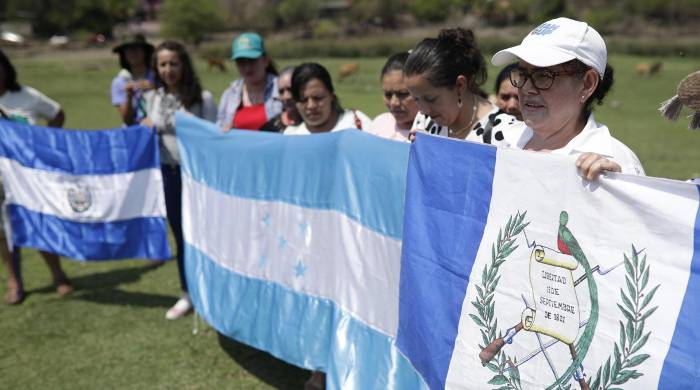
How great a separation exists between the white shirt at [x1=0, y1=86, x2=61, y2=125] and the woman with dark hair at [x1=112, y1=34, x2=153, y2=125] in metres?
0.74

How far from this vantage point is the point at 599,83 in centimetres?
222

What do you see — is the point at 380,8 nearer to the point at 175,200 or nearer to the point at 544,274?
the point at 175,200

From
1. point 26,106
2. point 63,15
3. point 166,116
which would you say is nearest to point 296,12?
point 63,15

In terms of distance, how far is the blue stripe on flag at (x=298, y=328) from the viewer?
313 cm

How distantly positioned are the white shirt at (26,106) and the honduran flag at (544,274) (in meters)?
4.11

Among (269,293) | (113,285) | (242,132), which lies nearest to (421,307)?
(269,293)

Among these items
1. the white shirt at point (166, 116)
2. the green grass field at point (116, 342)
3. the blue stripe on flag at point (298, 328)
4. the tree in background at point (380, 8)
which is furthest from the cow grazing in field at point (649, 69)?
the tree in background at point (380, 8)

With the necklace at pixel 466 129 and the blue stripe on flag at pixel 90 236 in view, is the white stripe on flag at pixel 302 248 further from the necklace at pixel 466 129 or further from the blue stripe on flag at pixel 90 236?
the necklace at pixel 466 129

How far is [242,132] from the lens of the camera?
414 cm

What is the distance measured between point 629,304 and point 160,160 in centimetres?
377

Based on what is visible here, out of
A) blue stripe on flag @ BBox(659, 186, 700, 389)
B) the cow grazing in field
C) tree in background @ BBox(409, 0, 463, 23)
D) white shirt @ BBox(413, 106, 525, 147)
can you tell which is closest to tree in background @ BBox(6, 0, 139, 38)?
tree in background @ BBox(409, 0, 463, 23)

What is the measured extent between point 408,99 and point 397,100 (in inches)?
2.6

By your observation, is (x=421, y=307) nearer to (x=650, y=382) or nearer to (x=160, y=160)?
(x=650, y=382)

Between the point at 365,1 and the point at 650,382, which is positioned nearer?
the point at 650,382
